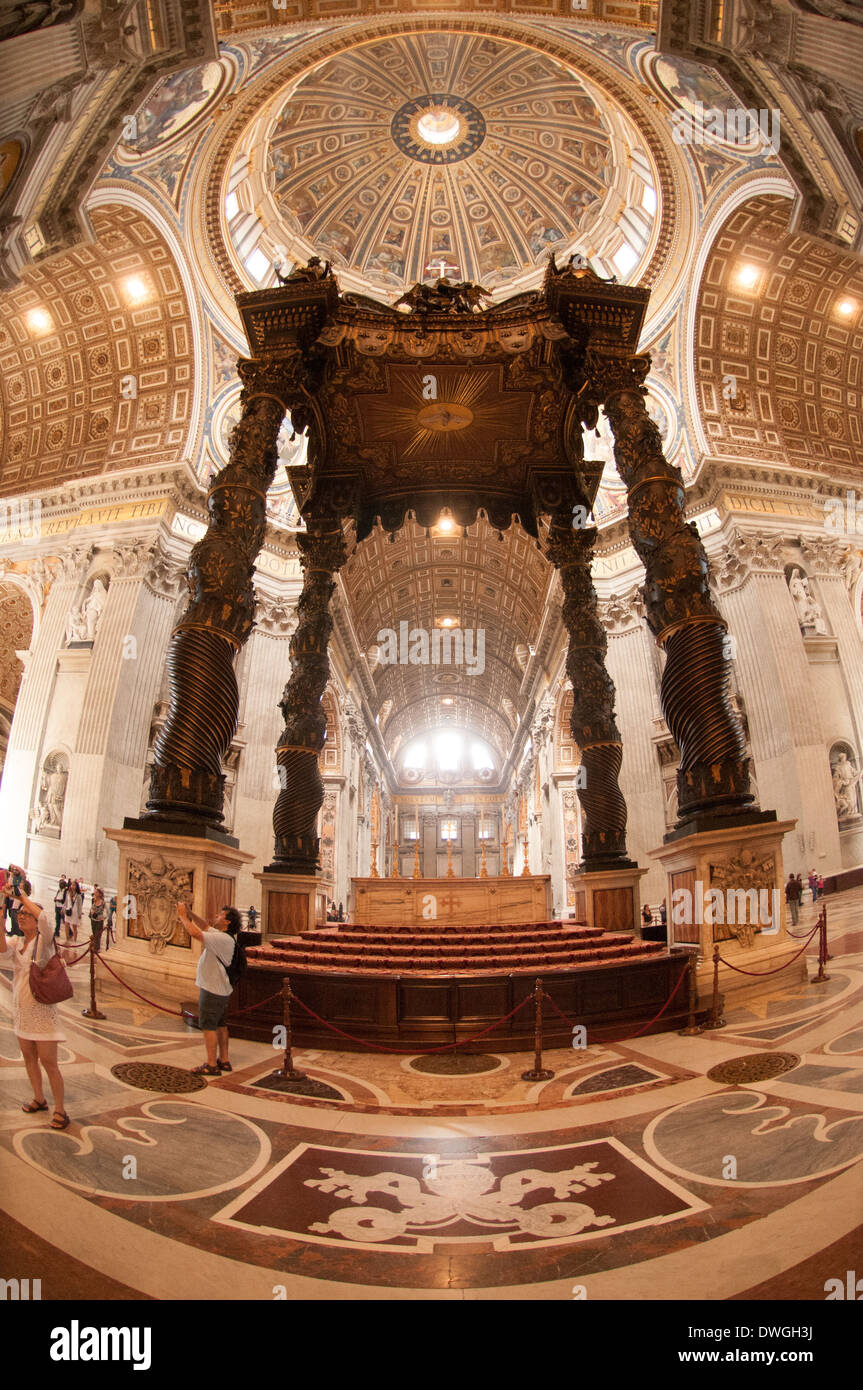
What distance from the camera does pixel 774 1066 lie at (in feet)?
11.4

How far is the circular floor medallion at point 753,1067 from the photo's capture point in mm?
3366

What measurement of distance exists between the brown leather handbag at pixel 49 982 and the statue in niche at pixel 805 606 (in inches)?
678

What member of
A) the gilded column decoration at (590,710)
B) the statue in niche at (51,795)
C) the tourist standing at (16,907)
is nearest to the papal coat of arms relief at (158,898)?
the tourist standing at (16,907)

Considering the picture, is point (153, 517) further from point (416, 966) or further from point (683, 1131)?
point (683, 1131)

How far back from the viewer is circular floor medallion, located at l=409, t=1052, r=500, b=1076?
13.9 feet

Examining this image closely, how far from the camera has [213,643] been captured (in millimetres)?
5285

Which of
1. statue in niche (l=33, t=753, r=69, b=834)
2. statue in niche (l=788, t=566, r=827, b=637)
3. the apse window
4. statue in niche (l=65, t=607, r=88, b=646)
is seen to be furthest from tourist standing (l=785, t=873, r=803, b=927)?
the apse window

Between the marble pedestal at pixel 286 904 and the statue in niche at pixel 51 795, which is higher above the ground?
the statue in niche at pixel 51 795

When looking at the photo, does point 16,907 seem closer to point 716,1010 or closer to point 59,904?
point 716,1010

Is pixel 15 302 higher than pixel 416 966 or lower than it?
higher

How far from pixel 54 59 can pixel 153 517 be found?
11.3 m

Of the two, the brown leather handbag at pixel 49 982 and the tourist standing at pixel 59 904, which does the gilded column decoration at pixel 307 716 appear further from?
the tourist standing at pixel 59 904

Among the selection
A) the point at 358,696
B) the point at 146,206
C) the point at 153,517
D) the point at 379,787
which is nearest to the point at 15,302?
the point at 146,206

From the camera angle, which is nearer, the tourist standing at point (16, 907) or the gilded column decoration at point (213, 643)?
the tourist standing at point (16, 907)
